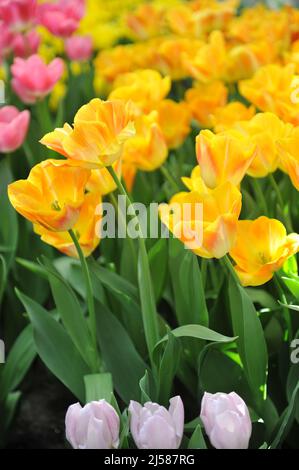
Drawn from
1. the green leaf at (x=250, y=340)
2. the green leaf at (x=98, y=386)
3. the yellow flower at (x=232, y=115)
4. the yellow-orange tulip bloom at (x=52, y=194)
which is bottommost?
the green leaf at (x=98, y=386)

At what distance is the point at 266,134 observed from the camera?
1.09 meters

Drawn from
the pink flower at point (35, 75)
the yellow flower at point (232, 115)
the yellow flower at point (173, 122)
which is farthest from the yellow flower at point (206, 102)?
the pink flower at point (35, 75)

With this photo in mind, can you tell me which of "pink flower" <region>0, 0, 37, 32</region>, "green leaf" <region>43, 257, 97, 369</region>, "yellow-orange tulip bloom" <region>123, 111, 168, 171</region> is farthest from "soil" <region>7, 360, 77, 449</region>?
"pink flower" <region>0, 0, 37, 32</region>

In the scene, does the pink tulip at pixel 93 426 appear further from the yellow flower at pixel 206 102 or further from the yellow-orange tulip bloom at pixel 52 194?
the yellow flower at pixel 206 102

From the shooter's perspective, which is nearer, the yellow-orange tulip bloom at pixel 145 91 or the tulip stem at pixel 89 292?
the tulip stem at pixel 89 292

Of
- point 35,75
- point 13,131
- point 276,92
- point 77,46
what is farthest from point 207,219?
point 77,46

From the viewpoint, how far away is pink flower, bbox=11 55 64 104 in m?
1.59

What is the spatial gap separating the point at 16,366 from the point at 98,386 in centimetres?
25

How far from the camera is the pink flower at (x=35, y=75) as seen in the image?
5.22ft

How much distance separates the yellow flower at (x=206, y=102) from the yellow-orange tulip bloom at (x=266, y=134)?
16.4 inches

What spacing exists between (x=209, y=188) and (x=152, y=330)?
20 cm

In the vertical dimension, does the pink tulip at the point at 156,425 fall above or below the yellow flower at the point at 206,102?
below
